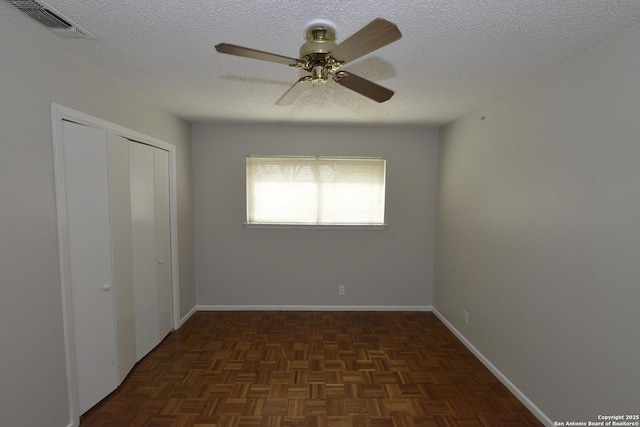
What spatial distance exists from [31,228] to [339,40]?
1.99 meters

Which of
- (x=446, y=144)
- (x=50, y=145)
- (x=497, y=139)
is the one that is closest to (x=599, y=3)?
(x=497, y=139)

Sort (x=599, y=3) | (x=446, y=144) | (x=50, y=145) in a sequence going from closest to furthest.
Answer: (x=599, y=3), (x=50, y=145), (x=446, y=144)

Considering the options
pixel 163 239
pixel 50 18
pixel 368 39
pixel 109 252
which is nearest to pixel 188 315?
pixel 163 239

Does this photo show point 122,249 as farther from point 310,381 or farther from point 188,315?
point 310,381

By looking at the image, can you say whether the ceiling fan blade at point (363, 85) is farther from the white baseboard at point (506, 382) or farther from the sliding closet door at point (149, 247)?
the white baseboard at point (506, 382)

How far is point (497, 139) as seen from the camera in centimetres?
263

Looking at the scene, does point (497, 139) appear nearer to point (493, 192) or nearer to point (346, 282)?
point (493, 192)

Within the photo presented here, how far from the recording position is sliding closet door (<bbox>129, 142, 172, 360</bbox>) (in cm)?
265

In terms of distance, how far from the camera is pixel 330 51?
1.35 m

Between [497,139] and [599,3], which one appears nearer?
[599,3]

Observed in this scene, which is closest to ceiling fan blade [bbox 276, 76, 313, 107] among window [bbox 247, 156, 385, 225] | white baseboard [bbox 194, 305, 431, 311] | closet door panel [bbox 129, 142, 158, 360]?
closet door panel [bbox 129, 142, 158, 360]

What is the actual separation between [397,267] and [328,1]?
3.30 m

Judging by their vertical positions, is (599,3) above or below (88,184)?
above

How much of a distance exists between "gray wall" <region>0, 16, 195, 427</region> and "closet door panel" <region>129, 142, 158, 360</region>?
73cm
